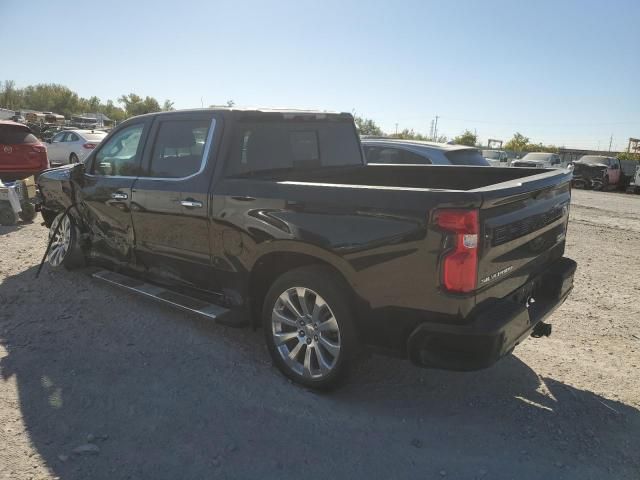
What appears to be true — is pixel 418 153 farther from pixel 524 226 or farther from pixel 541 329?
pixel 524 226

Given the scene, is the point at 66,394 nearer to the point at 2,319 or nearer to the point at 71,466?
the point at 71,466

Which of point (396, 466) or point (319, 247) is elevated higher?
point (319, 247)

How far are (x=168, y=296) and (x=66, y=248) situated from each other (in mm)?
2140

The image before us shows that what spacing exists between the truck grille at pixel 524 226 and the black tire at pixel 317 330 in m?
0.96

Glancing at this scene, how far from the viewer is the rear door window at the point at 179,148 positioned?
4105 mm

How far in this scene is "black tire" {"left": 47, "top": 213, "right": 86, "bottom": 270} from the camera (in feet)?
18.5

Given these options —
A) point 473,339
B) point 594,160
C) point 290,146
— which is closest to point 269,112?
point 290,146

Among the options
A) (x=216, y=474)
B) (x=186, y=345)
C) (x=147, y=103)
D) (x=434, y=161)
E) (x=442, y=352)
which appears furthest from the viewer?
(x=147, y=103)

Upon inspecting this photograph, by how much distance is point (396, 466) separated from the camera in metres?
2.79

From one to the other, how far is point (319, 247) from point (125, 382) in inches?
66.0

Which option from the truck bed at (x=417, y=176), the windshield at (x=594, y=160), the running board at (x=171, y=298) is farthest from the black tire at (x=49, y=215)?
the windshield at (x=594, y=160)

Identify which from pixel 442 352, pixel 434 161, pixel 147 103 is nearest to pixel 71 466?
pixel 442 352

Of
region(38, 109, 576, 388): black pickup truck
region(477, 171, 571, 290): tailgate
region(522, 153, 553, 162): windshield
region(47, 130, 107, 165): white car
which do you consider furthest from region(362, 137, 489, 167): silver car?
region(522, 153, 553, 162): windshield

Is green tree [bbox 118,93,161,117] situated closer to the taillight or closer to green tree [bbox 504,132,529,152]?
green tree [bbox 504,132,529,152]
